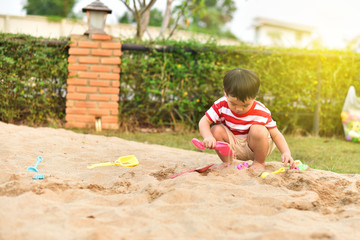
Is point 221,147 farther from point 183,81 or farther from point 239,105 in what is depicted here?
point 183,81

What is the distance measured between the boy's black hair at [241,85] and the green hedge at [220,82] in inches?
105

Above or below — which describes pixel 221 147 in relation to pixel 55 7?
below

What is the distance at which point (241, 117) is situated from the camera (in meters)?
2.76

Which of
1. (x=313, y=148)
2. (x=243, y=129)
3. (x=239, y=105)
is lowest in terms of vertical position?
(x=313, y=148)

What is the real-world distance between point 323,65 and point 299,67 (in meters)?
0.37

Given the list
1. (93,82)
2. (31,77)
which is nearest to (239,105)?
(93,82)

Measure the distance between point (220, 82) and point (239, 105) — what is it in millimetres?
2683

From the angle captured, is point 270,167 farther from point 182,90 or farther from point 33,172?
point 182,90

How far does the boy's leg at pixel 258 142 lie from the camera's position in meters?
2.67

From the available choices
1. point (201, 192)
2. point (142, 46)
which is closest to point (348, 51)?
point (142, 46)

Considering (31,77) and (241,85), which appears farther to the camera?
(31,77)

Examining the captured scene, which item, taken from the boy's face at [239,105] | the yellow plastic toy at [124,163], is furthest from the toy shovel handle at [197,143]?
the yellow plastic toy at [124,163]

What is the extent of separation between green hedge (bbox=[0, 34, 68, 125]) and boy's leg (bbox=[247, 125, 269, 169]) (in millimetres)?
3229

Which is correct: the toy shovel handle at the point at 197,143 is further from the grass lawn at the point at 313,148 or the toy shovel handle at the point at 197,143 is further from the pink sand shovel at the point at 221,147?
the grass lawn at the point at 313,148
